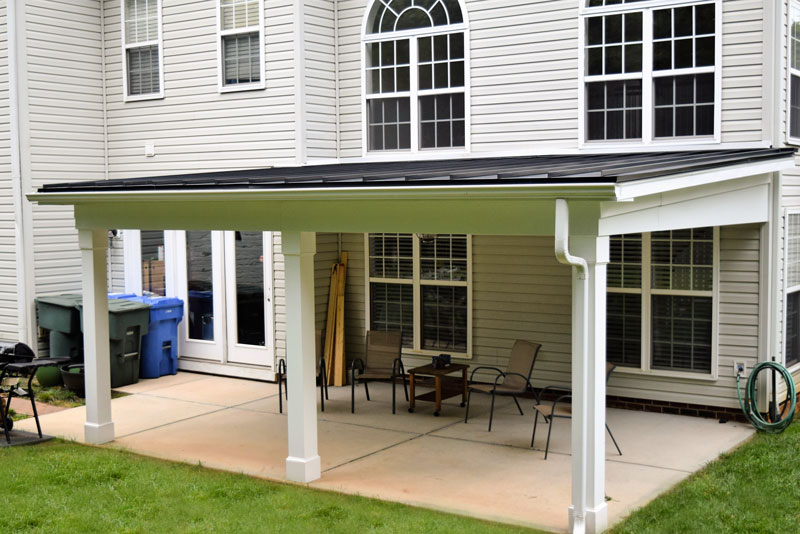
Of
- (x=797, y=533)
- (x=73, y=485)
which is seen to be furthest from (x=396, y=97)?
(x=797, y=533)

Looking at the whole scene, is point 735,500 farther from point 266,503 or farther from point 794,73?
point 794,73

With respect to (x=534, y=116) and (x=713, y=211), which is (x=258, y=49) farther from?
(x=713, y=211)

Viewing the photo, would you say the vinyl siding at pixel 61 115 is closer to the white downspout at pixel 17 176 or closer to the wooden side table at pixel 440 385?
the white downspout at pixel 17 176

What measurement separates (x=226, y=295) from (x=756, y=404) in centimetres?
705

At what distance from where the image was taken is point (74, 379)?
12.1m

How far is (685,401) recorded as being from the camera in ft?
34.3

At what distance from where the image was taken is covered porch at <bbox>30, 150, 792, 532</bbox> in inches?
263

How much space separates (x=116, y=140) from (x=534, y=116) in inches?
257

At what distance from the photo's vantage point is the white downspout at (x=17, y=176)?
1299cm

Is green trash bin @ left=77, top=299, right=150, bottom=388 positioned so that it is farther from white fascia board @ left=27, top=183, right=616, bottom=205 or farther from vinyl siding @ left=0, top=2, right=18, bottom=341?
white fascia board @ left=27, top=183, right=616, bottom=205

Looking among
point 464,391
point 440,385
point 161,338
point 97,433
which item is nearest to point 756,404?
point 464,391

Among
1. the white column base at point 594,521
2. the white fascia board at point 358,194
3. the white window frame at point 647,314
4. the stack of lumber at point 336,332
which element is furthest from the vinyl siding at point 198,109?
the white column base at point 594,521

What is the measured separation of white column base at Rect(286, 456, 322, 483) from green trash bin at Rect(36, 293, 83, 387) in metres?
5.52

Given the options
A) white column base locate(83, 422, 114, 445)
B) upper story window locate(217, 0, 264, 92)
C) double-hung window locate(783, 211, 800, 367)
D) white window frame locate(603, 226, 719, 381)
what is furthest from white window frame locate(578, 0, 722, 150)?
white column base locate(83, 422, 114, 445)
